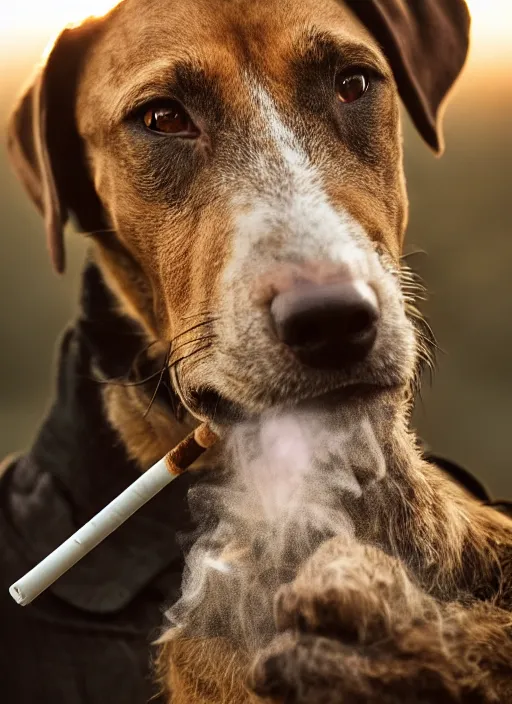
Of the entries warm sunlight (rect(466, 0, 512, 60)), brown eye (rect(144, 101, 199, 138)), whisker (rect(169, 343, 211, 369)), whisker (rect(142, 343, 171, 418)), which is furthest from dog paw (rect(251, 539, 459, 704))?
warm sunlight (rect(466, 0, 512, 60))

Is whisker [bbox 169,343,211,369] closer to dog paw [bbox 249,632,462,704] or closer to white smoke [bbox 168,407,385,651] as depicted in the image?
white smoke [bbox 168,407,385,651]

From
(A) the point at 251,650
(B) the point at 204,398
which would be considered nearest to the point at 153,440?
(B) the point at 204,398

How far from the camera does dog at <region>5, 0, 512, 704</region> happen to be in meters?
0.95

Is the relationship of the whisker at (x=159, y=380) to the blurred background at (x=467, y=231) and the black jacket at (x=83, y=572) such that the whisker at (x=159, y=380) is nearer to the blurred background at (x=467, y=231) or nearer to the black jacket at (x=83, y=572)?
the black jacket at (x=83, y=572)

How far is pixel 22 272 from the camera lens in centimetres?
149

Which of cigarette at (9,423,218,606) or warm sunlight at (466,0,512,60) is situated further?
warm sunlight at (466,0,512,60)

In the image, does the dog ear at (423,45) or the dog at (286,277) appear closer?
the dog at (286,277)

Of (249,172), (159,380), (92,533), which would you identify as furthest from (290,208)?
(92,533)

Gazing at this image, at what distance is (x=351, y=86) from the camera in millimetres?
1239

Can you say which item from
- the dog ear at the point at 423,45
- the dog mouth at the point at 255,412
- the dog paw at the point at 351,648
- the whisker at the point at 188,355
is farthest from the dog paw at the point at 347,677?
the dog ear at the point at 423,45

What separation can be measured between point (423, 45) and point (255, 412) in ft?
2.33

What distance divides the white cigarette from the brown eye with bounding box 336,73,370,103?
1.98 feet

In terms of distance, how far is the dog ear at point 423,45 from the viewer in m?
1.32

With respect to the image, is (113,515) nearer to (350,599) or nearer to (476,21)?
(350,599)
